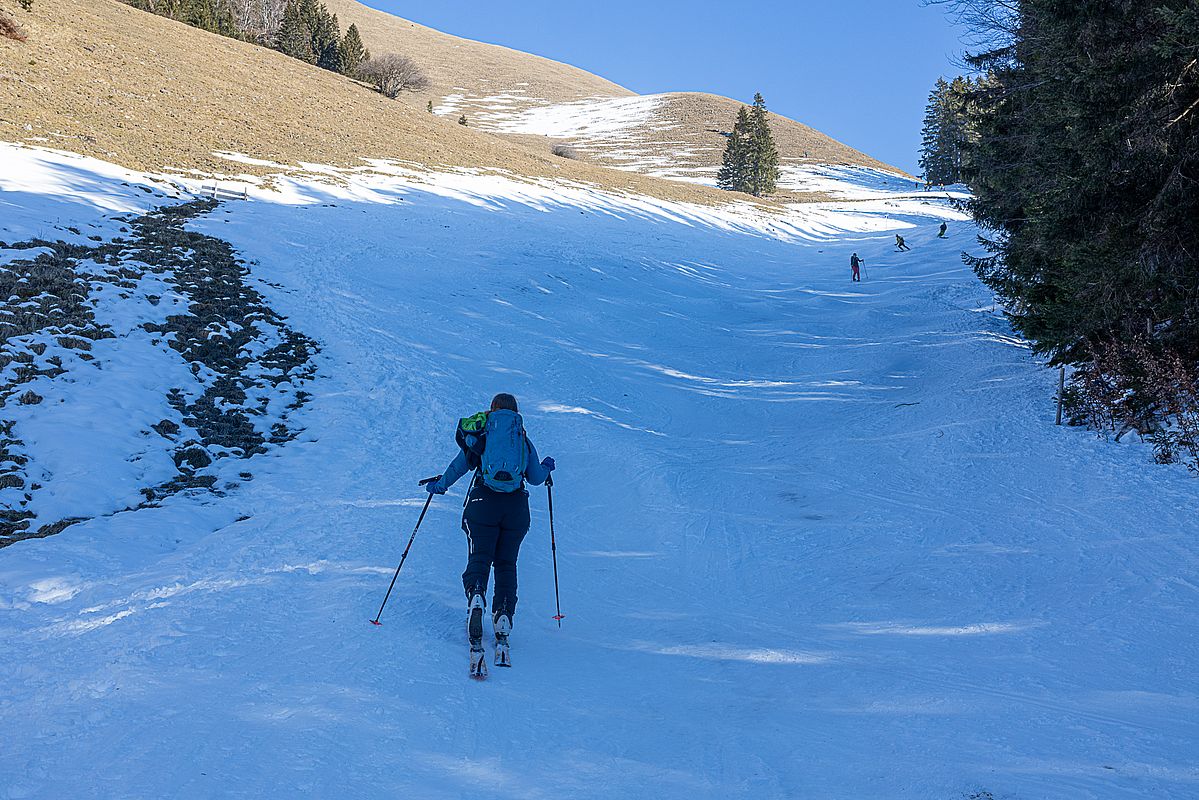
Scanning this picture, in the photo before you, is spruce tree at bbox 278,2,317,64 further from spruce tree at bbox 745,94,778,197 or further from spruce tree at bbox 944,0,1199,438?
spruce tree at bbox 944,0,1199,438

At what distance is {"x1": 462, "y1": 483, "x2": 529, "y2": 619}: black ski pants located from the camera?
5.95 metres

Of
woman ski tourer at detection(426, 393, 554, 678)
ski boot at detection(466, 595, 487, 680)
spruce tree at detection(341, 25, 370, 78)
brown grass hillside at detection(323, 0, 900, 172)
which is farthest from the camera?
brown grass hillside at detection(323, 0, 900, 172)

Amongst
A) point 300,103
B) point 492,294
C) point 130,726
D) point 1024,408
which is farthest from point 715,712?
point 300,103

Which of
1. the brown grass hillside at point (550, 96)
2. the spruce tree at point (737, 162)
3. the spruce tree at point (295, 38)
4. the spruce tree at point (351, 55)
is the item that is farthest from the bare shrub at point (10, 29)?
the brown grass hillside at point (550, 96)

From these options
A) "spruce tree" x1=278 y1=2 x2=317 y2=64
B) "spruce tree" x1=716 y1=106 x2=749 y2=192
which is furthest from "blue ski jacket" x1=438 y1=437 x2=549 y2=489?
"spruce tree" x1=278 y1=2 x2=317 y2=64

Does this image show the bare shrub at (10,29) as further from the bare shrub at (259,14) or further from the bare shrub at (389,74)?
the bare shrub at (259,14)

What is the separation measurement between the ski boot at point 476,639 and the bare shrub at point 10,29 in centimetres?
4205

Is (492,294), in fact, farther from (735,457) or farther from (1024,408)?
(1024,408)

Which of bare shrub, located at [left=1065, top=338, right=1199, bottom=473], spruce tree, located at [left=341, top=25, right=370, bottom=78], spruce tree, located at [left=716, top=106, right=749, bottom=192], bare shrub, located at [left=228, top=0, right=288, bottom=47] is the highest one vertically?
bare shrub, located at [left=228, top=0, right=288, bottom=47]

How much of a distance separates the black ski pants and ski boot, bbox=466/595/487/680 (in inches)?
5.0

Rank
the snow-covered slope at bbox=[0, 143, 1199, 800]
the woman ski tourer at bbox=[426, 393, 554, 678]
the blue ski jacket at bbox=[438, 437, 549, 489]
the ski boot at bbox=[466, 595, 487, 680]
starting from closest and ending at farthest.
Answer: the snow-covered slope at bbox=[0, 143, 1199, 800] → the ski boot at bbox=[466, 595, 487, 680] → the woman ski tourer at bbox=[426, 393, 554, 678] → the blue ski jacket at bbox=[438, 437, 549, 489]

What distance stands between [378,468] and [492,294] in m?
11.6

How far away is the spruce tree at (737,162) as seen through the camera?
69188 mm

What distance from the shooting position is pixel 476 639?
18.3 feet
